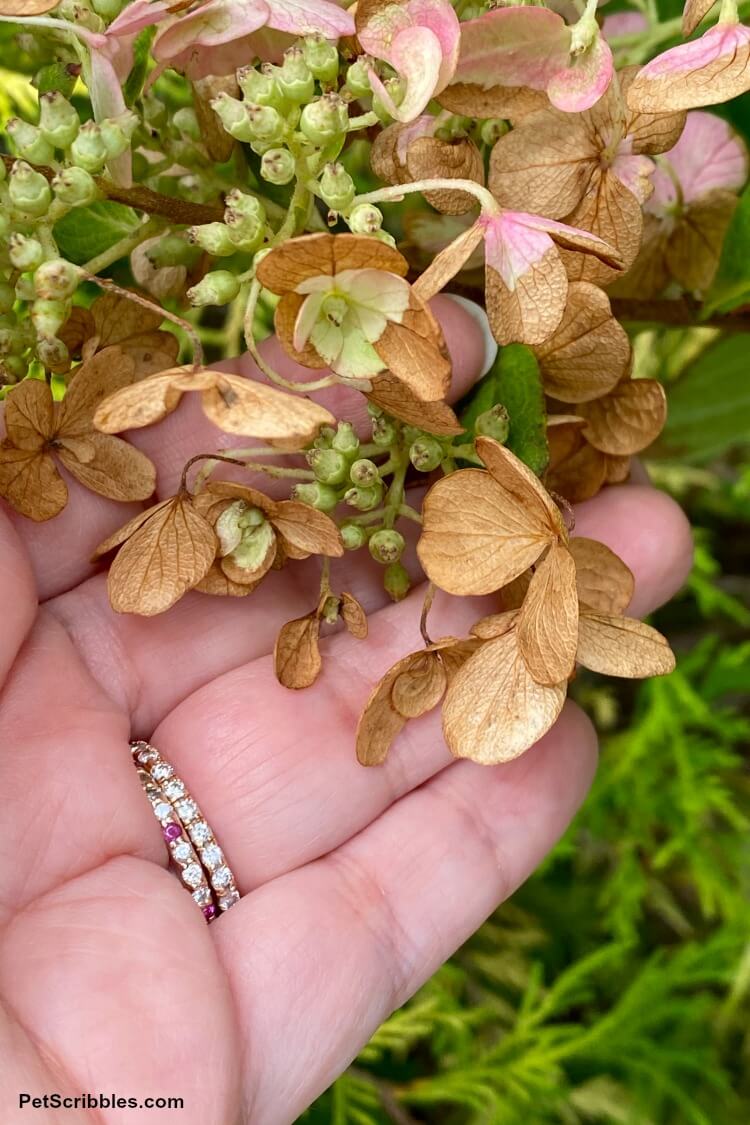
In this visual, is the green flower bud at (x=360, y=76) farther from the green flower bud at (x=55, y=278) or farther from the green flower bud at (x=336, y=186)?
the green flower bud at (x=55, y=278)

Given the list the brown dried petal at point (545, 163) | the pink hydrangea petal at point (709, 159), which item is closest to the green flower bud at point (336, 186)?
the brown dried petal at point (545, 163)

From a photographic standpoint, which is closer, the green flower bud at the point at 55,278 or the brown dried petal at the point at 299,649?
the green flower bud at the point at 55,278

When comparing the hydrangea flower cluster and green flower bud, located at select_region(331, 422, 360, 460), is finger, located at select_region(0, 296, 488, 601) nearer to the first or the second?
the hydrangea flower cluster

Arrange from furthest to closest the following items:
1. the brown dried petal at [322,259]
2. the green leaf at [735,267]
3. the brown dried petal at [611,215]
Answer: the green leaf at [735,267] → the brown dried petal at [611,215] → the brown dried petal at [322,259]

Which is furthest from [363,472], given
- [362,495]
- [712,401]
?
[712,401]

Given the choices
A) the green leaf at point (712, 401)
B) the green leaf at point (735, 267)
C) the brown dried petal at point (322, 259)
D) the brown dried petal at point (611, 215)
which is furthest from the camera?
the green leaf at point (712, 401)

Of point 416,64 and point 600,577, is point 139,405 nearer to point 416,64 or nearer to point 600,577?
point 416,64

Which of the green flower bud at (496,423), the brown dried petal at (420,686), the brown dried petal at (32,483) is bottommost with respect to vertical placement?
the brown dried petal at (420,686)
